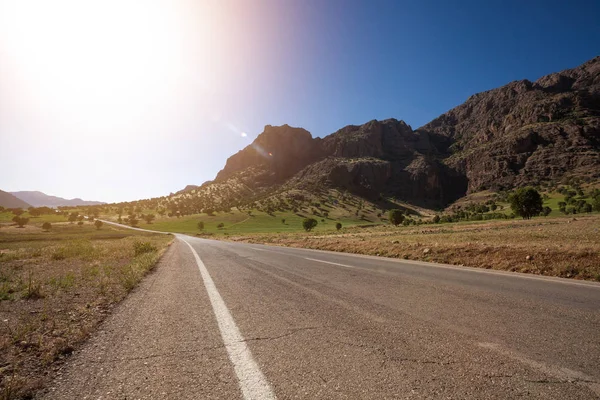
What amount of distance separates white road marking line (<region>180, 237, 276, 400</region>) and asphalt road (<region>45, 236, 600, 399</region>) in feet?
0.05

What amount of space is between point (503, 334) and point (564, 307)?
239 centimetres

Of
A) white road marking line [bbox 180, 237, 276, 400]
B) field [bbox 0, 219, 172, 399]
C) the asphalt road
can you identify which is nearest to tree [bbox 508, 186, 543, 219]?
the asphalt road

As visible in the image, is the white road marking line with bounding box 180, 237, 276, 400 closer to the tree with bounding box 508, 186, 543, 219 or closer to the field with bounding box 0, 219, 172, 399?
the field with bounding box 0, 219, 172, 399

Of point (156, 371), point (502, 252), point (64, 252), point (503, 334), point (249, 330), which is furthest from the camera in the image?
point (64, 252)

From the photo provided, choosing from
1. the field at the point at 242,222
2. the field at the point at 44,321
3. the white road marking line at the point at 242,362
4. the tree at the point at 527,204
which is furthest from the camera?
the field at the point at 242,222

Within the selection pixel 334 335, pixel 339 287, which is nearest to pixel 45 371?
pixel 334 335

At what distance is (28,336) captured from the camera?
4430mm

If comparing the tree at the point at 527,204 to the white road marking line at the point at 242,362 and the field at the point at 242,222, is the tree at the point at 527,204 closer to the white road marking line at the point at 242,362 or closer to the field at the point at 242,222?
the field at the point at 242,222

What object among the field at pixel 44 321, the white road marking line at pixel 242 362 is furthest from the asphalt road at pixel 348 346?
the field at pixel 44 321

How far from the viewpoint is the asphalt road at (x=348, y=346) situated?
2.74 metres

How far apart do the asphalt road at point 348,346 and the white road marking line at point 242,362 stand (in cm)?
2

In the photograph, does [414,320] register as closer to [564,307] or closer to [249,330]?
[249,330]

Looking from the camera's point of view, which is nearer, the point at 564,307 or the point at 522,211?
the point at 564,307

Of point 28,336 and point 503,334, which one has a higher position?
point 503,334
